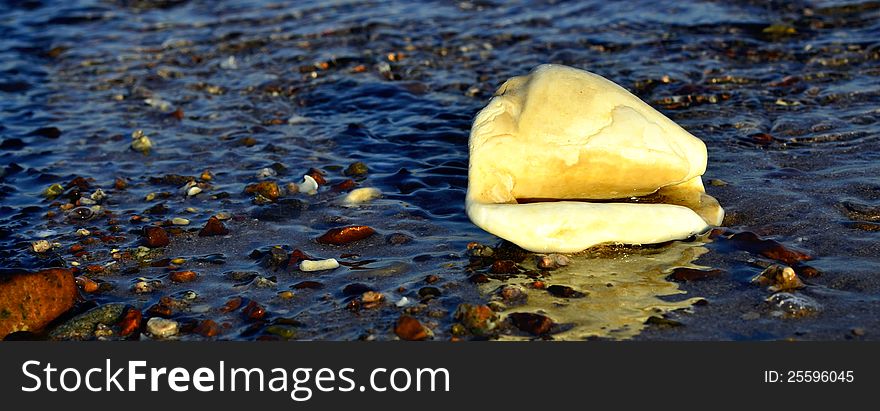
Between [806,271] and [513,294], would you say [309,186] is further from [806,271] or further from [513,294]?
[806,271]

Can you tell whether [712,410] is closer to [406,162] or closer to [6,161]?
[406,162]

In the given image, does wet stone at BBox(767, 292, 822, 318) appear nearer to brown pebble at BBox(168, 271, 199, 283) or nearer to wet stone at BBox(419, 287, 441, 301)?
wet stone at BBox(419, 287, 441, 301)

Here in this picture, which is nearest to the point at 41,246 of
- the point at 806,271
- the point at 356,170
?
the point at 356,170

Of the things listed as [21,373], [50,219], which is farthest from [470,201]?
[50,219]

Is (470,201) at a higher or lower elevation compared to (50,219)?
higher

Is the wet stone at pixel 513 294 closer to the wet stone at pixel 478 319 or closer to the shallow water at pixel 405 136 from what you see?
the shallow water at pixel 405 136
